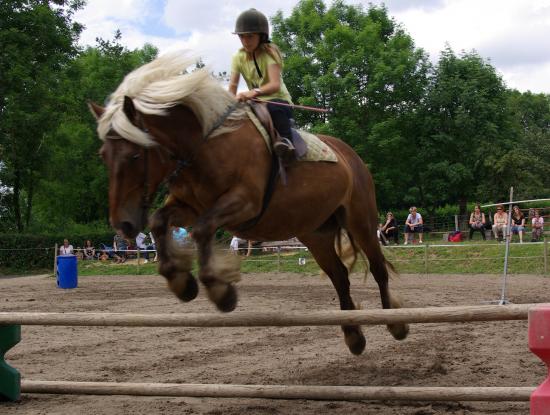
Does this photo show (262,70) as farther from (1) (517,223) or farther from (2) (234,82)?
(1) (517,223)

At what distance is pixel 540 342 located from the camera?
3.00 meters

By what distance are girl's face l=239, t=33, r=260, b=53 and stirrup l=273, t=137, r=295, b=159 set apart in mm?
834

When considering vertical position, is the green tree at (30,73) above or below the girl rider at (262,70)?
above

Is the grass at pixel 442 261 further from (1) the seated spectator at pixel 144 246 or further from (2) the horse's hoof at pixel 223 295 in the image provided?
(2) the horse's hoof at pixel 223 295

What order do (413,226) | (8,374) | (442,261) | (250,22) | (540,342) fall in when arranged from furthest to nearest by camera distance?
(413,226), (442,261), (8,374), (250,22), (540,342)

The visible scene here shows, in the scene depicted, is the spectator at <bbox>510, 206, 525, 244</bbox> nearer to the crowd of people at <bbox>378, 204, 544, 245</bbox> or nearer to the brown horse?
the crowd of people at <bbox>378, 204, 544, 245</bbox>

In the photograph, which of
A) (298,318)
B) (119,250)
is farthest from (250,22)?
(119,250)

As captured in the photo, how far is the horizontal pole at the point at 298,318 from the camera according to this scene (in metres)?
4.13

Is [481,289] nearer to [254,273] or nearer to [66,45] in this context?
[254,273]

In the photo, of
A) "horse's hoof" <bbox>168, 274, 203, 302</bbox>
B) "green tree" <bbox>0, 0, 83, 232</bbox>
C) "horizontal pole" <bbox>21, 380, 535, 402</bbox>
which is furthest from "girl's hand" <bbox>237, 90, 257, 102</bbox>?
"green tree" <bbox>0, 0, 83, 232</bbox>

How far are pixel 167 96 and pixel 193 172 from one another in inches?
23.1

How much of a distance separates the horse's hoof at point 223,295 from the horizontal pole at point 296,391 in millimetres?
762

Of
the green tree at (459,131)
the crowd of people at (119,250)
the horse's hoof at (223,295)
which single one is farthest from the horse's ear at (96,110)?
the green tree at (459,131)

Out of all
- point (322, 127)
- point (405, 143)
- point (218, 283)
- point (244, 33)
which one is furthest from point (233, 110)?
point (405, 143)
